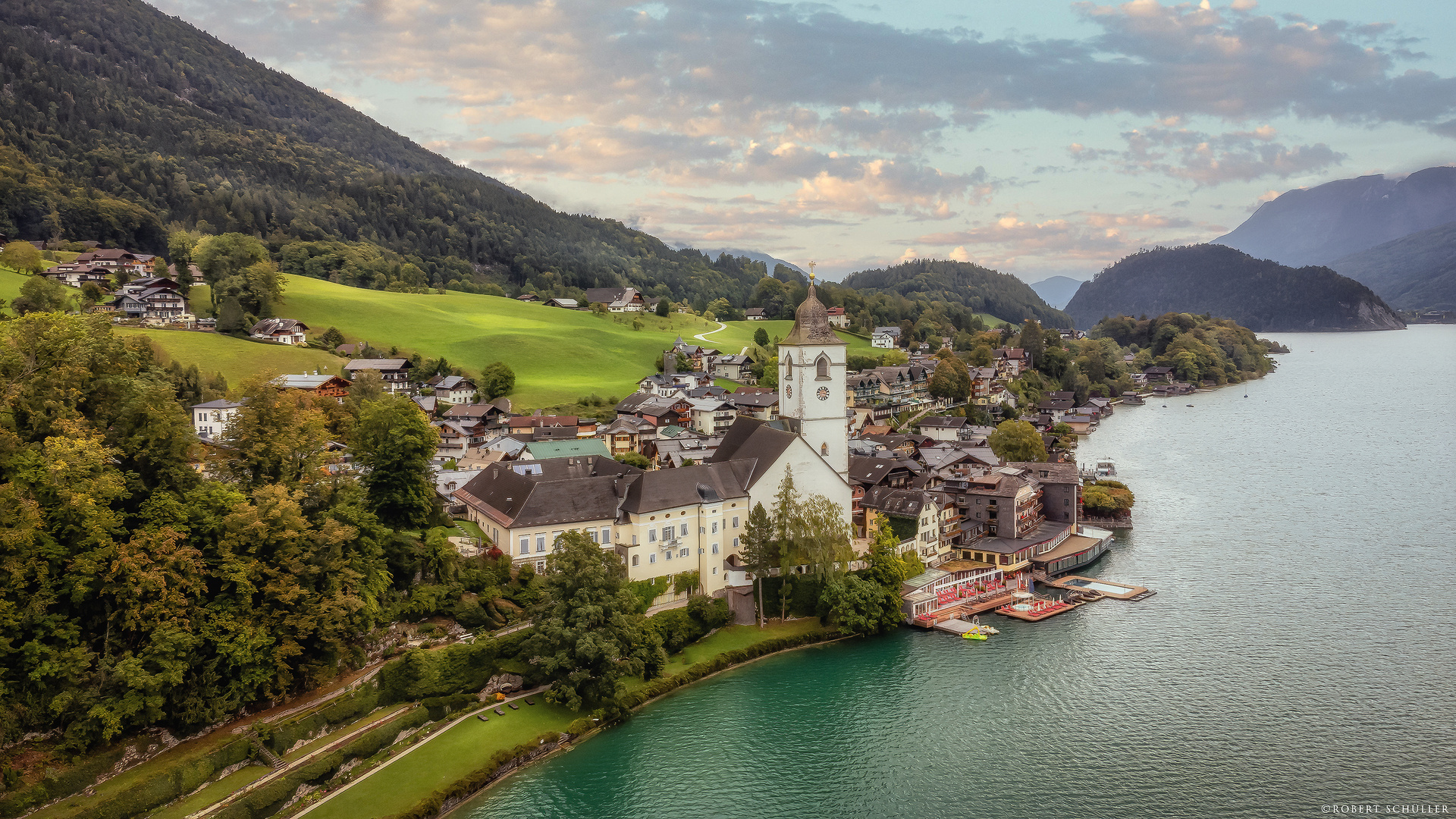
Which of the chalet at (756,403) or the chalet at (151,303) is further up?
the chalet at (151,303)

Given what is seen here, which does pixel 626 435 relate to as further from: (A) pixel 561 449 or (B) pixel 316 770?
(B) pixel 316 770

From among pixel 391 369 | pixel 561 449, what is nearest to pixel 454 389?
pixel 391 369

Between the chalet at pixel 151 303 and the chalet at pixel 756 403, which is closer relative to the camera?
the chalet at pixel 151 303

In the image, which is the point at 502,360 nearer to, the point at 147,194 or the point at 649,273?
the point at 147,194

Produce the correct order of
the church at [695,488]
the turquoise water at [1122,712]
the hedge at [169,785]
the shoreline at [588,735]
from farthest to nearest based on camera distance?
the church at [695,488]
the turquoise water at [1122,712]
the shoreline at [588,735]
the hedge at [169,785]

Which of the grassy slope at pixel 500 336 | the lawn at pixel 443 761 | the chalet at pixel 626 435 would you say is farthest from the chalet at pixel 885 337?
the lawn at pixel 443 761

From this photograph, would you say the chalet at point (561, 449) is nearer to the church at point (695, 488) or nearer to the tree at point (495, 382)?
the church at point (695, 488)

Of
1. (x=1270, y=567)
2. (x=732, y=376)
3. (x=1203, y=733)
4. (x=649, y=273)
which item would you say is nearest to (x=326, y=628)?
(x=1203, y=733)

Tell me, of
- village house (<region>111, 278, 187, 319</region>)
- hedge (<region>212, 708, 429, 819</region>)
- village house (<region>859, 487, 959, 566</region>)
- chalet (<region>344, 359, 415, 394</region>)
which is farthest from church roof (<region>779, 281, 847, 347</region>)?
village house (<region>111, 278, 187, 319</region>)
